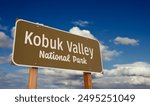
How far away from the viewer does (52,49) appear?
16.2 ft

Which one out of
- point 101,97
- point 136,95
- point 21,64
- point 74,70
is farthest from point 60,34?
point 136,95

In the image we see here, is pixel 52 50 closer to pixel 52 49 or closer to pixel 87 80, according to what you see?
pixel 52 49

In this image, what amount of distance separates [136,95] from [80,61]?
160 centimetres

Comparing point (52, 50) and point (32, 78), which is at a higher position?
point (52, 50)

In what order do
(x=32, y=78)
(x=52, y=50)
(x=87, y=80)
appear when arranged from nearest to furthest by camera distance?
(x=32, y=78) < (x=52, y=50) < (x=87, y=80)

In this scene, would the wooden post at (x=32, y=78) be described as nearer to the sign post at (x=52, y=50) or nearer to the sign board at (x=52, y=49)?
the sign post at (x=52, y=50)

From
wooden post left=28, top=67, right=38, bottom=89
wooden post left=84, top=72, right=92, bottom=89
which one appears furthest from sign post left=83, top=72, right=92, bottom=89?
wooden post left=28, top=67, right=38, bottom=89

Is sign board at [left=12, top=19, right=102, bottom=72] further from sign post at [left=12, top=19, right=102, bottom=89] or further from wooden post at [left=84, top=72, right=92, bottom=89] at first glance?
wooden post at [left=84, top=72, right=92, bottom=89]

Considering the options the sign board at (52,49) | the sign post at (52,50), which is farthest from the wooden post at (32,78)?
the sign board at (52,49)

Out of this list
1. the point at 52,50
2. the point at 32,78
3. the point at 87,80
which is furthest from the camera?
the point at 87,80

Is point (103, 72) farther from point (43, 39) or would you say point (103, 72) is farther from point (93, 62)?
point (43, 39)

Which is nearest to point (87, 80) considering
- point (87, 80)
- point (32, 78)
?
point (87, 80)

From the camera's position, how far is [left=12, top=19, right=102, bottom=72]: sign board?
4.38 metres

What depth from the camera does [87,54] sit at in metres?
5.72
